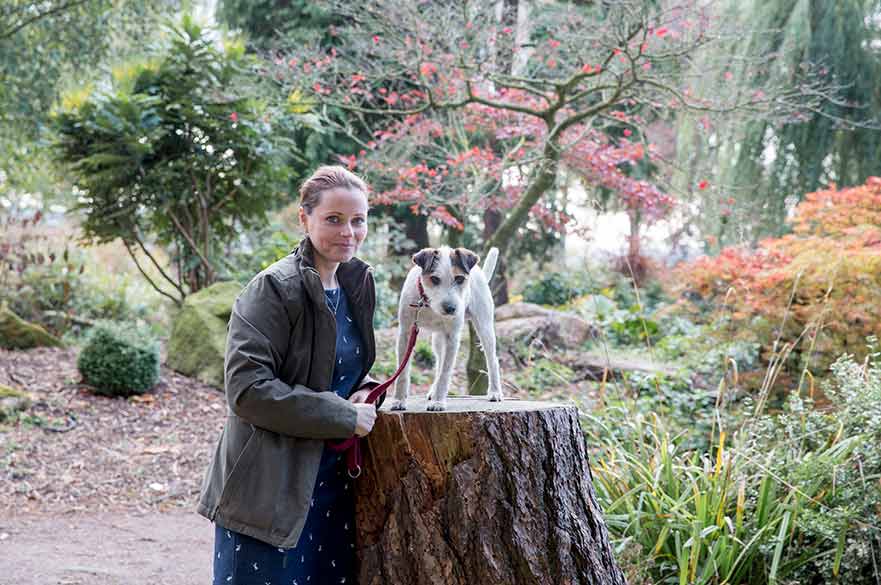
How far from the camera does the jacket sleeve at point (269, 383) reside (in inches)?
89.7

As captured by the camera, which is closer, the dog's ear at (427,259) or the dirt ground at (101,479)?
the dog's ear at (427,259)

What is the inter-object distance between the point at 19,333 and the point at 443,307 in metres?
7.94

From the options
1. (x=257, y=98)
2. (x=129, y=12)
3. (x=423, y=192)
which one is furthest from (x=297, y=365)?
(x=129, y=12)

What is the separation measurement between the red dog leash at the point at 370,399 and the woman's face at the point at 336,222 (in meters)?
0.37

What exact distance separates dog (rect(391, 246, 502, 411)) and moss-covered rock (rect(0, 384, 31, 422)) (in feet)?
18.4

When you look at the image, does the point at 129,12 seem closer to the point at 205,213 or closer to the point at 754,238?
the point at 205,213

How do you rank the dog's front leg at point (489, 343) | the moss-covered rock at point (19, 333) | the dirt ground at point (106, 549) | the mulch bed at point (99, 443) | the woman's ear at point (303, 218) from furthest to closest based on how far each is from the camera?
the moss-covered rock at point (19, 333), the mulch bed at point (99, 443), the dirt ground at point (106, 549), the dog's front leg at point (489, 343), the woman's ear at point (303, 218)

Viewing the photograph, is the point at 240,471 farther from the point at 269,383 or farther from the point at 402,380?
the point at 402,380

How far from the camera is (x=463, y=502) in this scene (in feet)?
8.72

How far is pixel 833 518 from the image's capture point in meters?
3.85

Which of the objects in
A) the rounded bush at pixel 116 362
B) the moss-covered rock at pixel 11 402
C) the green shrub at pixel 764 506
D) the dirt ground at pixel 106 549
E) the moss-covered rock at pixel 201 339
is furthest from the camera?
the moss-covered rock at pixel 201 339

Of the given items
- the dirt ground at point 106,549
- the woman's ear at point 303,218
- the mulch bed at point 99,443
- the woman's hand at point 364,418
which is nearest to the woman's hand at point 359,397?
the woman's hand at point 364,418

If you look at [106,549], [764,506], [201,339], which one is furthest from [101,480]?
[764,506]

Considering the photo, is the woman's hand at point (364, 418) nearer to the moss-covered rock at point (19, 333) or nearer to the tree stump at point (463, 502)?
the tree stump at point (463, 502)
